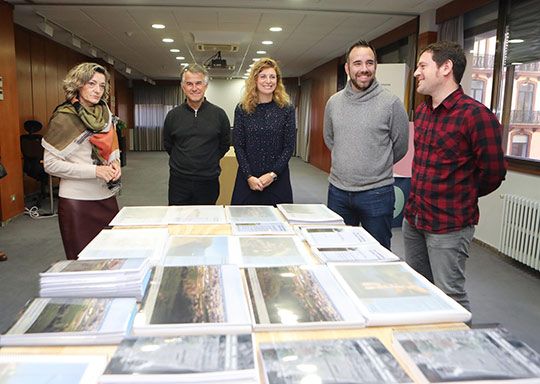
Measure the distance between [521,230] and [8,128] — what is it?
5661mm

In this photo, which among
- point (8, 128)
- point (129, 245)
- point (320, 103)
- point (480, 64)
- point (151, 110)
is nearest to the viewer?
point (129, 245)

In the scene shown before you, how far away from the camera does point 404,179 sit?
4.75 m

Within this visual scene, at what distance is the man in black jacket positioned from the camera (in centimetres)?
257

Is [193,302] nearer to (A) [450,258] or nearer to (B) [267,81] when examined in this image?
(A) [450,258]

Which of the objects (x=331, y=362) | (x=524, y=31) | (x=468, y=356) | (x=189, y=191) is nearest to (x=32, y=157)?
(x=189, y=191)

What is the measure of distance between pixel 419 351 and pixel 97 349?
0.60 meters

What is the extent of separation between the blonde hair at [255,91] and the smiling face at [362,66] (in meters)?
0.46

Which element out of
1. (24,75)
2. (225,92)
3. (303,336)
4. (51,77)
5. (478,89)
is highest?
(225,92)

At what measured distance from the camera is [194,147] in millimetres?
2574

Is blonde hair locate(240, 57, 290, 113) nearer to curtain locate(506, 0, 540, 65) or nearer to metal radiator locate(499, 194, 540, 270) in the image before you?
metal radiator locate(499, 194, 540, 270)

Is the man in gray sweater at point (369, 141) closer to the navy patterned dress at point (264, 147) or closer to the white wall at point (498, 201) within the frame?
the navy patterned dress at point (264, 147)

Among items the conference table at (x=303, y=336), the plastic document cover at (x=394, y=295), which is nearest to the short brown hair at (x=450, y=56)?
the plastic document cover at (x=394, y=295)

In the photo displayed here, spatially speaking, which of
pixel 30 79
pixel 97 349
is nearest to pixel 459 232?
pixel 97 349

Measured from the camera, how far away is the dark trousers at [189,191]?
2603mm
